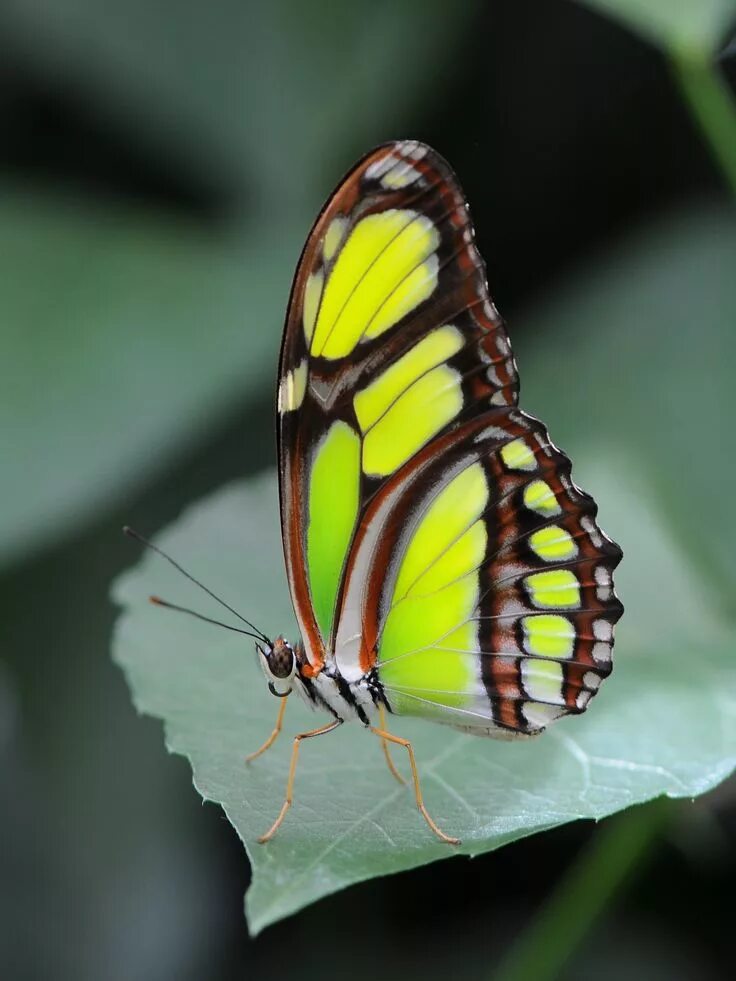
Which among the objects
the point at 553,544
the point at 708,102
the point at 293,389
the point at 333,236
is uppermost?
the point at 708,102

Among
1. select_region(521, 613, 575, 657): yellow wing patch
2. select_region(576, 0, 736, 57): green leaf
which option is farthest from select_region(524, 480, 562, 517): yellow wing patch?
select_region(576, 0, 736, 57): green leaf

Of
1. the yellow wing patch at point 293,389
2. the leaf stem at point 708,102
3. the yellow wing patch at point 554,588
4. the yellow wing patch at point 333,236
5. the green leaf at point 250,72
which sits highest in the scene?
the green leaf at point 250,72

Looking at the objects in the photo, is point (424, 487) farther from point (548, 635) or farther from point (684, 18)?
point (684, 18)

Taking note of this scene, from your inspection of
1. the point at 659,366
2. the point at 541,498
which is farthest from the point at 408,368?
the point at 659,366

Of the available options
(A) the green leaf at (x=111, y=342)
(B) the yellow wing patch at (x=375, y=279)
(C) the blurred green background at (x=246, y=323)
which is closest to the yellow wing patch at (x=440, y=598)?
(B) the yellow wing patch at (x=375, y=279)

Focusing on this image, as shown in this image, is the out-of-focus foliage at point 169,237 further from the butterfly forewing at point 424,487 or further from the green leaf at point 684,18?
the butterfly forewing at point 424,487

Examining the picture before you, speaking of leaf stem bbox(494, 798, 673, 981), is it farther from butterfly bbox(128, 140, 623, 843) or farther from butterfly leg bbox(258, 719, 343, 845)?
butterfly leg bbox(258, 719, 343, 845)

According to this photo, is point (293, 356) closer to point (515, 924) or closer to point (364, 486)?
point (364, 486)
